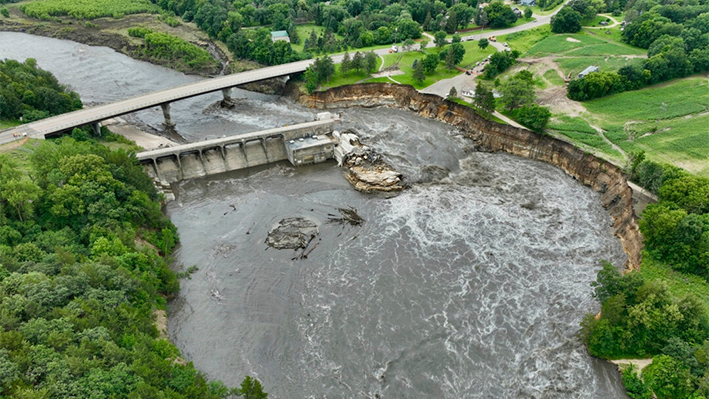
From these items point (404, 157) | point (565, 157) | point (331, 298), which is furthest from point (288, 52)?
point (331, 298)

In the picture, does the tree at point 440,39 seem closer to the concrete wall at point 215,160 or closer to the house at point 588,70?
the house at point 588,70

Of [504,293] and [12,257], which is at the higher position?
[12,257]

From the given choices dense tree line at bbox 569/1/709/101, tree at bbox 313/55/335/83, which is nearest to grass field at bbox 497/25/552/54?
dense tree line at bbox 569/1/709/101

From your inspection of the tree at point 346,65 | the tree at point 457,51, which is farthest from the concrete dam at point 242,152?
the tree at point 457,51

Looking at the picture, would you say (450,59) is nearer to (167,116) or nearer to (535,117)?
(535,117)

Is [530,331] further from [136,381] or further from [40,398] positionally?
[40,398]
